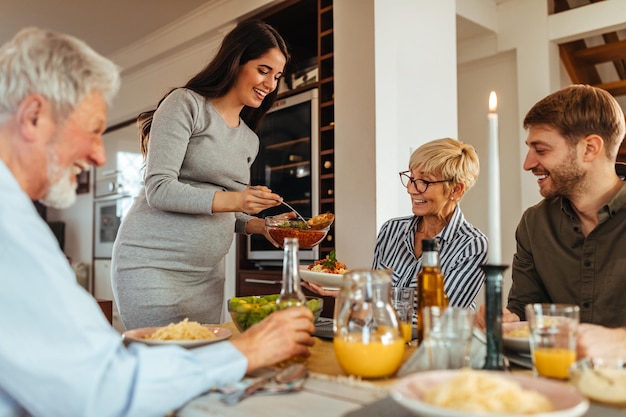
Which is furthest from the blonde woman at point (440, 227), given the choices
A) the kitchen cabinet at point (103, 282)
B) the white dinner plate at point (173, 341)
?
the kitchen cabinet at point (103, 282)

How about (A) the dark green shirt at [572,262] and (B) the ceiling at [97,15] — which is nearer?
(A) the dark green shirt at [572,262]

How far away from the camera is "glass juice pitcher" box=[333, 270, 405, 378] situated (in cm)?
91

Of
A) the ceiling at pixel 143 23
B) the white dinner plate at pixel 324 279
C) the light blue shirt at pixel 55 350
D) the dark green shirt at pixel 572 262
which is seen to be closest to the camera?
the light blue shirt at pixel 55 350

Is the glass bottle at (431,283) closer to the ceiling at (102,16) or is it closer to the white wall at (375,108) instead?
the white wall at (375,108)

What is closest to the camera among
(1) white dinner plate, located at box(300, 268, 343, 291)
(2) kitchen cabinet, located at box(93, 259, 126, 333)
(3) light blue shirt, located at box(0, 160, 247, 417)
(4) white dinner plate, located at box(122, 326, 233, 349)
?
(3) light blue shirt, located at box(0, 160, 247, 417)

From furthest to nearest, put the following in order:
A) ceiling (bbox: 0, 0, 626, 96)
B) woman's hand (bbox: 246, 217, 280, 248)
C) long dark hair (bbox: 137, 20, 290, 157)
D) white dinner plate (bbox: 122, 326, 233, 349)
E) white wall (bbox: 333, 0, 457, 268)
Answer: ceiling (bbox: 0, 0, 626, 96) → white wall (bbox: 333, 0, 457, 268) → woman's hand (bbox: 246, 217, 280, 248) → long dark hair (bbox: 137, 20, 290, 157) → white dinner plate (bbox: 122, 326, 233, 349)

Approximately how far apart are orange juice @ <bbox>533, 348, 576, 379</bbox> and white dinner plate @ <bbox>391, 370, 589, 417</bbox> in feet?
0.54

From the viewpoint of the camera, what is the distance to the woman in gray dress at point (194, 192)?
173cm

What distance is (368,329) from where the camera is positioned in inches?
36.6

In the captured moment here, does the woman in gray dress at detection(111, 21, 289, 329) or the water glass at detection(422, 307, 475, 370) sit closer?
the water glass at detection(422, 307, 475, 370)

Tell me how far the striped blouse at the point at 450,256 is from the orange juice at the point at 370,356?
2.61 feet

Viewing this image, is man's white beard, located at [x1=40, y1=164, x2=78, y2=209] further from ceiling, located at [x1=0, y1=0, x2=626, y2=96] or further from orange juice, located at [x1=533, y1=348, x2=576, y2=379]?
ceiling, located at [x1=0, y1=0, x2=626, y2=96]

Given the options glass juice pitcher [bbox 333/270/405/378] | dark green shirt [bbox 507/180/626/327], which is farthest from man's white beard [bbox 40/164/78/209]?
dark green shirt [bbox 507/180/626/327]

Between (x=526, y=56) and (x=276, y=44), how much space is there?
262cm
